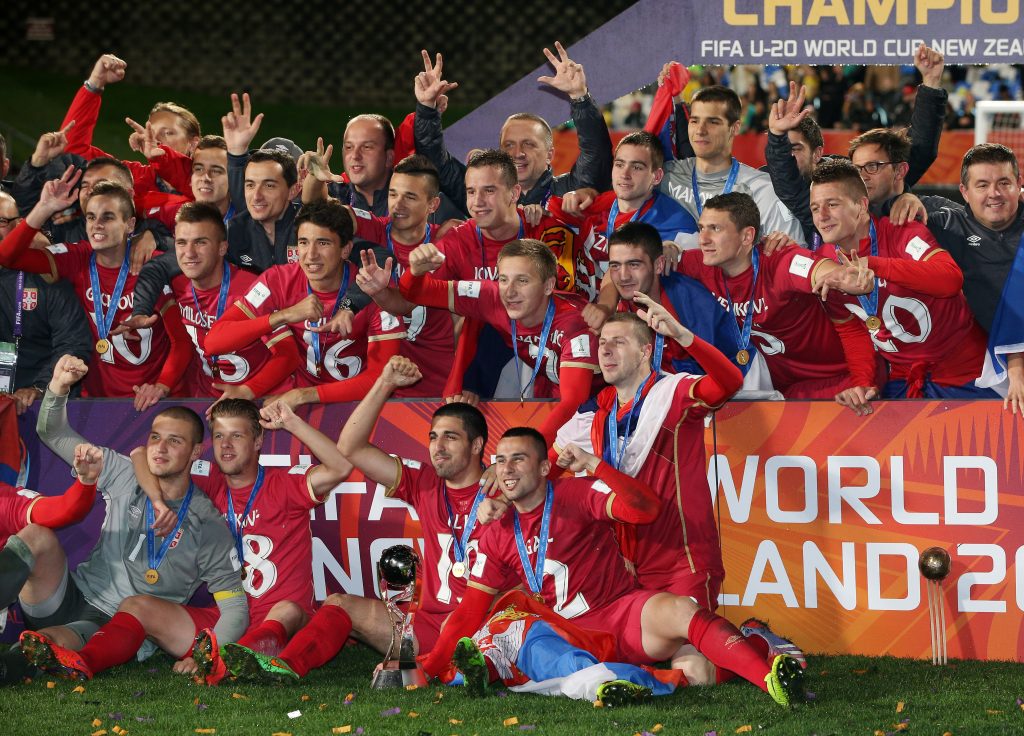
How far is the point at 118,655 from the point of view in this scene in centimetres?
571

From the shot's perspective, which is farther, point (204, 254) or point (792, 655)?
point (204, 254)

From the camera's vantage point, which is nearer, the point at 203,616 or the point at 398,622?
the point at 398,622

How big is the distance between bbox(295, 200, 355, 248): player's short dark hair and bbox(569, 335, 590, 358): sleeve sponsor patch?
126 cm

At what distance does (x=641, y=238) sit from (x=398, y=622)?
2013 millimetres

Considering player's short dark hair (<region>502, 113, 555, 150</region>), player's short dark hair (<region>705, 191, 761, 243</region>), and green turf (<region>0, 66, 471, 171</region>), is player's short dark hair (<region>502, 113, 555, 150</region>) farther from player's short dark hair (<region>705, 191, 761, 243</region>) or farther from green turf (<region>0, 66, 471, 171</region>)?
green turf (<region>0, 66, 471, 171</region>)

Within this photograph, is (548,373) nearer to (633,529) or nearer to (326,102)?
(633,529)

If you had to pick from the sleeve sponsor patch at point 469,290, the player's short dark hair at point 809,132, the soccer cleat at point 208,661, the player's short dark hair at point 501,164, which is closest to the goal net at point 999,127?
the player's short dark hair at point 809,132

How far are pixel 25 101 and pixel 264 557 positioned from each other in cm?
1771

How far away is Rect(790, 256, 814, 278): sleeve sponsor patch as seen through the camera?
236 inches

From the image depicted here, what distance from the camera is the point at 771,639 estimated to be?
548 cm

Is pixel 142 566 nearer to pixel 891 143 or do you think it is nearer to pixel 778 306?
pixel 778 306

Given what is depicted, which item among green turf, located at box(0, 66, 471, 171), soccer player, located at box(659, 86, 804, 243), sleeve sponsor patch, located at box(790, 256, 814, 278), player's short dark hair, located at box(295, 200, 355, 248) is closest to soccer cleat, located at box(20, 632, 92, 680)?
player's short dark hair, located at box(295, 200, 355, 248)

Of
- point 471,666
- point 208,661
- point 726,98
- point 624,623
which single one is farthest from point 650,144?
point 208,661

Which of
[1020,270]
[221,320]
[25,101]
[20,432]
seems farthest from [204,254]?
[25,101]
